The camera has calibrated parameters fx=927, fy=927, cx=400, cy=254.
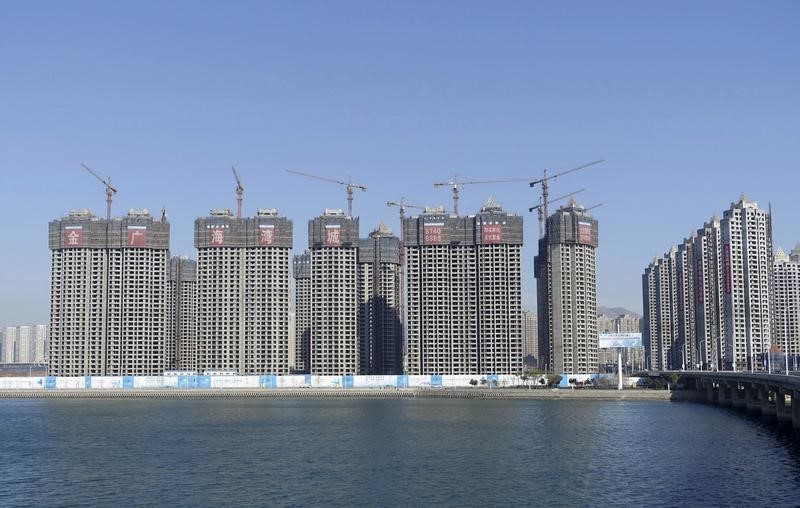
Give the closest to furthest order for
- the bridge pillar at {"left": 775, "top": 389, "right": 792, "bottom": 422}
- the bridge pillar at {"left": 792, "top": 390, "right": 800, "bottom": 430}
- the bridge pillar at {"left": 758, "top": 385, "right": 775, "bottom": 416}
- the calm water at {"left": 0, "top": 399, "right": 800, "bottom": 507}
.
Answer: the calm water at {"left": 0, "top": 399, "right": 800, "bottom": 507} < the bridge pillar at {"left": 792, "top": 390, "right": 800, "bottom": 430} < the bridge pillar at {"left": 775, "top": 389, "right": 792, "bottom": 422} < the bridge pillar at {"left": 758, "top": 385, "right": 775, "bottom": 416}

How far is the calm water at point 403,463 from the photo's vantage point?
92250 millimetres

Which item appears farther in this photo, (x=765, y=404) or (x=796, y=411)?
(x=765, y=404)

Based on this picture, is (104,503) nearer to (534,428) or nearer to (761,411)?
(534,428)

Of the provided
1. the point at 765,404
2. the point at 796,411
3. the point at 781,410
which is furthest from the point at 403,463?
the point at 765,404

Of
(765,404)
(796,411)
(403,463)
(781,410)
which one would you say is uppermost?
(796,411)

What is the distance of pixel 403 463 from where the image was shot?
116 meters

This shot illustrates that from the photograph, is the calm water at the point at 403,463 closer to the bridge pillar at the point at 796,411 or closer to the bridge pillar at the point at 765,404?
the bridge pillar at the point at 796,411

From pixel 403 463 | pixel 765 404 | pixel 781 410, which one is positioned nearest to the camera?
pixel 403 463

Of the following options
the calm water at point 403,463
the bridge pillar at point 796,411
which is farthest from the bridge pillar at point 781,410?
the bridge pillar at point 796,411

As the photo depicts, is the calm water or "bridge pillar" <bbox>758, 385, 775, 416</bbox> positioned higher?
"bridge pillar" <bbox>758, 385, 775, 416</bbox>

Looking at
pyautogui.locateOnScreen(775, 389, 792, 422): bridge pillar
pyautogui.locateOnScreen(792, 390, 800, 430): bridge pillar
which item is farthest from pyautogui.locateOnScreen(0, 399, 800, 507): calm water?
pyautogui.locateOnScreen(775, 389, 792, 422): bridge pillar

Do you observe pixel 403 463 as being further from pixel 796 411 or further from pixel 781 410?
pixel 781 410

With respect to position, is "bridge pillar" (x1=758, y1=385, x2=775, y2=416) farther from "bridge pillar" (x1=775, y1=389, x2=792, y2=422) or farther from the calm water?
"bridge pillar" (x1=775, y1=389, x2=792, y2=422)

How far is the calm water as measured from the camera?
9225 centimetres
